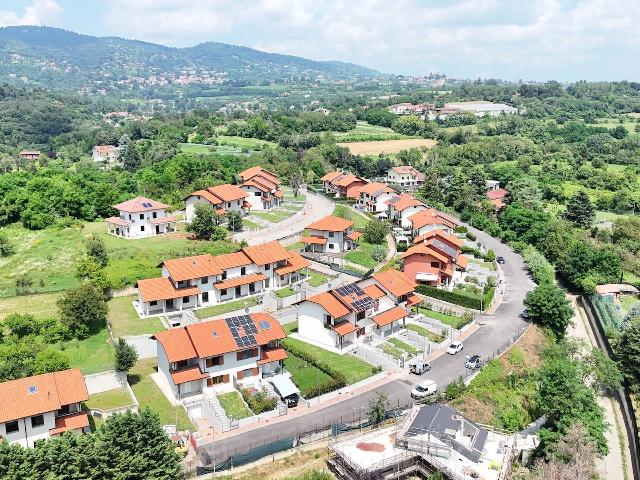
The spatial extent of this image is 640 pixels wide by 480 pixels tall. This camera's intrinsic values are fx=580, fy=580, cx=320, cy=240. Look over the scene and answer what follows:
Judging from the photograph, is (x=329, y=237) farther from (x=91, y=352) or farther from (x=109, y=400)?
(x=109, y=400)

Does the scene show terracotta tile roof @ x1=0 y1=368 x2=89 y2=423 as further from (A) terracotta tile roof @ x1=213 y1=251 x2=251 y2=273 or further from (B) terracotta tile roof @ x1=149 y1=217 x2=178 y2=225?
(B) terracotta tile roof @ x1=149 y1=217 x2=178 y2=225

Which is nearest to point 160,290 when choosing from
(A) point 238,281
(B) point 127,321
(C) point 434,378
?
(B) point 127,321

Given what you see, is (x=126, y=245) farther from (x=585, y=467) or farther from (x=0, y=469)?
(x=585, y=467)

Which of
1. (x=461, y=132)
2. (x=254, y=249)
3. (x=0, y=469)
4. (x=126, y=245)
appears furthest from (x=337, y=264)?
(x=461, y=132)

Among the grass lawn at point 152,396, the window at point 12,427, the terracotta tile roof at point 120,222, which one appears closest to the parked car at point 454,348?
the grass lawn at point 152,396

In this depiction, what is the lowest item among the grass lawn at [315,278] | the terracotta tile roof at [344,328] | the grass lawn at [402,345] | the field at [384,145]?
the grass lawn at [402,345]

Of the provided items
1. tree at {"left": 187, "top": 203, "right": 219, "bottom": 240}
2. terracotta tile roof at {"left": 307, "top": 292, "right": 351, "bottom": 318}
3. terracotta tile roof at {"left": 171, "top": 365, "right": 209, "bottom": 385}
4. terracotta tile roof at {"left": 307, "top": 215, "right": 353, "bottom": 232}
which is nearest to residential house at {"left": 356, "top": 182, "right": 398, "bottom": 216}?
terracotta tile roof at {"left": 307, "top": 215, "right": 353, "bottom": 232}

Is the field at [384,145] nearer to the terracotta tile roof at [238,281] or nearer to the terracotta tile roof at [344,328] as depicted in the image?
the terracotta tile roof at [238,281]
